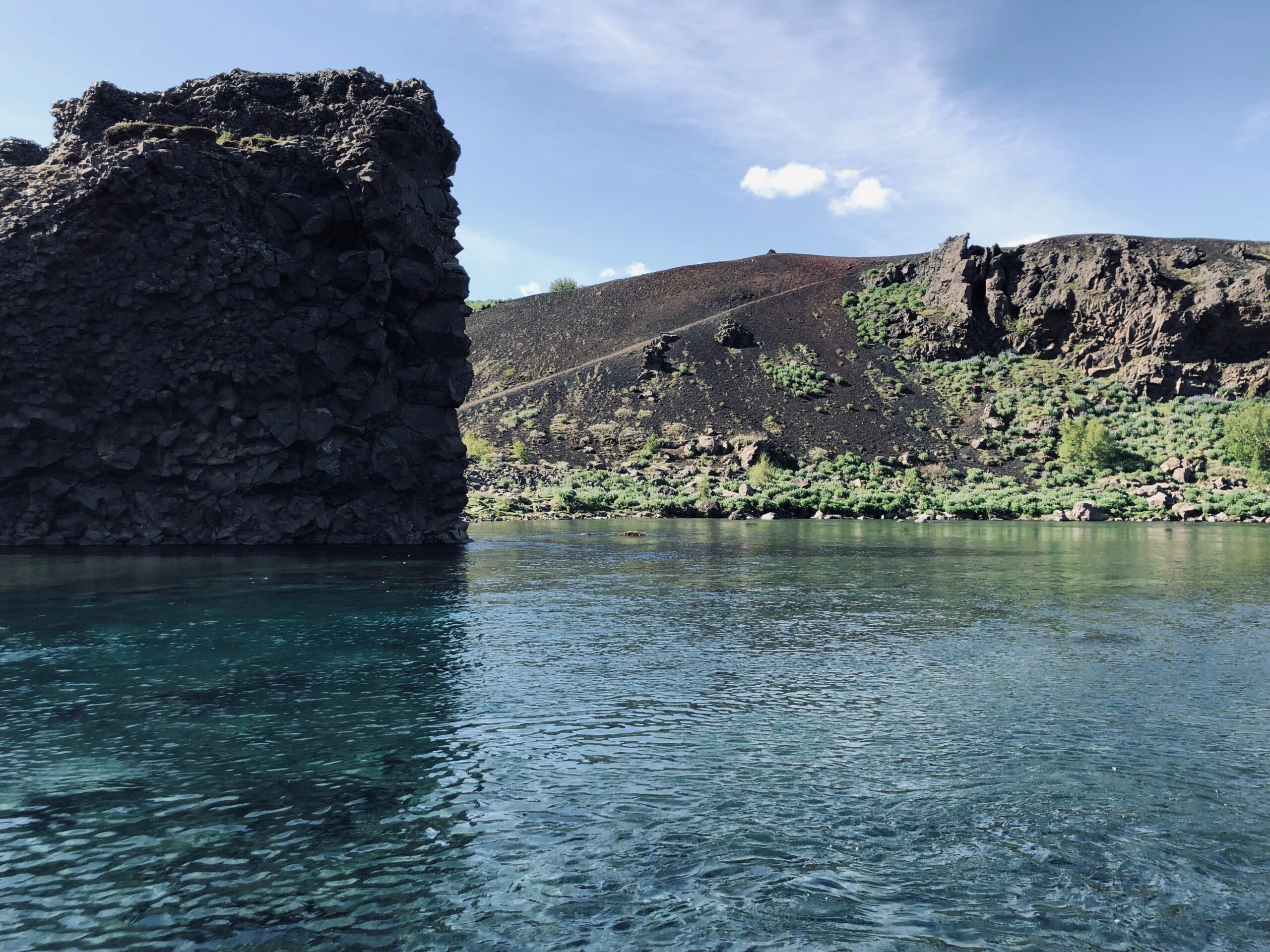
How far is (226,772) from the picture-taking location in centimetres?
1077

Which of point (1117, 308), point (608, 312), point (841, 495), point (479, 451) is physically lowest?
point (841, 495)

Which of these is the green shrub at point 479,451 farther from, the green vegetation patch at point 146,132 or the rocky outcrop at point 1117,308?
the rocky outcrop at point 1117,308

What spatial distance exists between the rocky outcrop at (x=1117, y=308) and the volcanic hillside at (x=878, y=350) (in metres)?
0.18

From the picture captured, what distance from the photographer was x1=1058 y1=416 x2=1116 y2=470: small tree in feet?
277

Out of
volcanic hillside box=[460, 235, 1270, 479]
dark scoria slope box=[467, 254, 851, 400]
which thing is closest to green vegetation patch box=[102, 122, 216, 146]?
volcanic hillside box=[460, 235, 1270, 479]

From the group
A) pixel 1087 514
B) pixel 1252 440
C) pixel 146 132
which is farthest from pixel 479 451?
pixel 1252 440

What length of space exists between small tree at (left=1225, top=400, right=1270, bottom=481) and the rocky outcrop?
1624 centimetres

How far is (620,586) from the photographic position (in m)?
28.5

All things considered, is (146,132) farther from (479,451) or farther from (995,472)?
(995,472)

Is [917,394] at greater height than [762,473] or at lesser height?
greater

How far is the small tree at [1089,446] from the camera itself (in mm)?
84312

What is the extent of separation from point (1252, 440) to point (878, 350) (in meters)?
44.8

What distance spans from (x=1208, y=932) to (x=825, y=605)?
57.3 ft

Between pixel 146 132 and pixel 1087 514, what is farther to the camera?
pixel 1087 514
